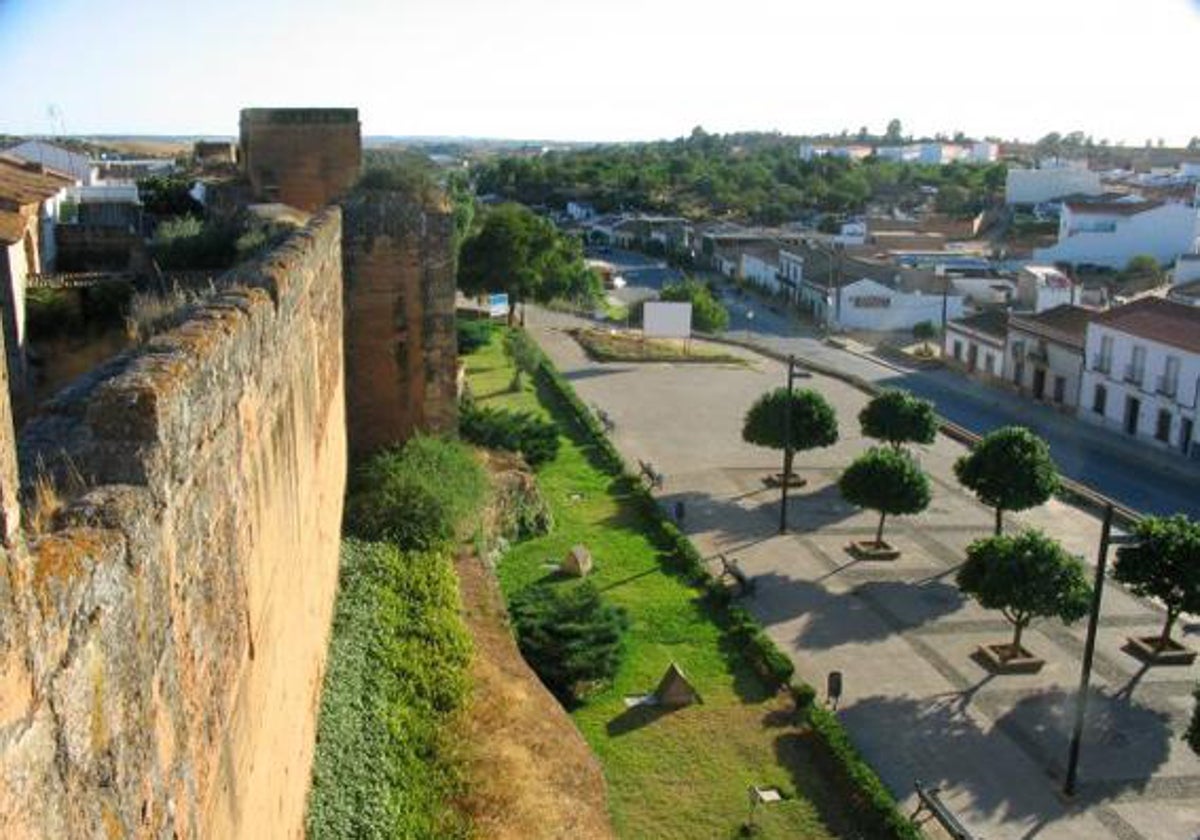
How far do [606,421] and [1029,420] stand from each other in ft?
40.2

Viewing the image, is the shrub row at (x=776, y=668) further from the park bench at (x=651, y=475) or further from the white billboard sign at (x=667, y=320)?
the white billboard sign at (x=667, y=320)

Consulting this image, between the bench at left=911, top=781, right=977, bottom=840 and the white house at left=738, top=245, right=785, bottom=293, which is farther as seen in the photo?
the white house at left=738, top=245, right=785, bottom=293

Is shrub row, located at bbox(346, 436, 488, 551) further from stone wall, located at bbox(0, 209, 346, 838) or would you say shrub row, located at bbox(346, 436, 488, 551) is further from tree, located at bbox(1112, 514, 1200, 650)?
tree, located at bbox(1112, 514, 1200, 650)

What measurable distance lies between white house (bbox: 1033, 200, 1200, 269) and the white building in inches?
871

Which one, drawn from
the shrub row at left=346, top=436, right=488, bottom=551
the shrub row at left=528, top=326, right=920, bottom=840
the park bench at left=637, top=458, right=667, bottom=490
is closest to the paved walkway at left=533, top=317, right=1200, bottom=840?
the park bench at left=637, top=458, right=667, bottom=490

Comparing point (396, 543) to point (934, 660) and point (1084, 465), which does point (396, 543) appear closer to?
point (934, 660)

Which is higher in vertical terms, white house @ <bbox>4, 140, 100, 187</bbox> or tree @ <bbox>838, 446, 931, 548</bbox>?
white house @ <bbox>4, 140, 100, 187</bbox>

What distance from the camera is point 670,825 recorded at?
11.1 metres

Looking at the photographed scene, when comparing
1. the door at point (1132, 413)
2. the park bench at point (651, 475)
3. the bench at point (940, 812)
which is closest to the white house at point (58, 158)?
the park bench at point (651, 475)

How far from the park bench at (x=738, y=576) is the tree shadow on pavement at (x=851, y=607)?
0.59ft

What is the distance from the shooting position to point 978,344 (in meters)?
36.8

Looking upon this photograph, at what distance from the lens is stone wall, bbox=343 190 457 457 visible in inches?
628

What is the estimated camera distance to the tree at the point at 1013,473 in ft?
60.0

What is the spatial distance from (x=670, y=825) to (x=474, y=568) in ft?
15.2
